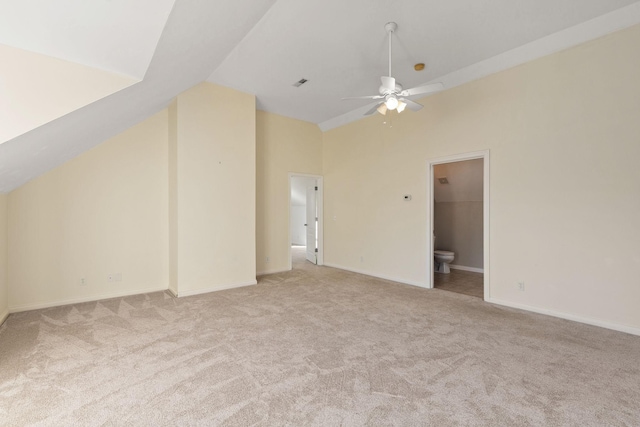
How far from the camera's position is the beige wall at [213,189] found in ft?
13.0

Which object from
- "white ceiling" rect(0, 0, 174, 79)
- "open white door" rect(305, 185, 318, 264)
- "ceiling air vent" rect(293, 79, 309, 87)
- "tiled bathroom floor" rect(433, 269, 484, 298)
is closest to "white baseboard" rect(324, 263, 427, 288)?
"tiled bathroom floor" rect(433, 269, 484, 298)

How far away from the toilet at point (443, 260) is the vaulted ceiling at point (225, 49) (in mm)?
3168

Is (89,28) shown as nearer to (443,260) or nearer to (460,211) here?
(443,260)

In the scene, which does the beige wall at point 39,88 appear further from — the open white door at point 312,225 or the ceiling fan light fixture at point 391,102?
the open white door at point 312,225

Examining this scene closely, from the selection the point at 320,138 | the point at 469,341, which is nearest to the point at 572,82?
the point at 469,341

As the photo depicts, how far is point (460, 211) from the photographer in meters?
5.92

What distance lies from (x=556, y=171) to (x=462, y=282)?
2349 millimetres

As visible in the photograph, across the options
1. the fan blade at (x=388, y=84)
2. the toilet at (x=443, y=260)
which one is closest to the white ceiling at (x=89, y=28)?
the fan blade at (x=388, y=84)

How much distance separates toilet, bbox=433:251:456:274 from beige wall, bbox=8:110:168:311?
198 inches

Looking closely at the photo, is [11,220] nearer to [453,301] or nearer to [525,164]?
[453,301]

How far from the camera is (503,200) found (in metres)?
3.58

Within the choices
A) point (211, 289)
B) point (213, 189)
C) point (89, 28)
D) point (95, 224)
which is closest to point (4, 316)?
point (95, 224)

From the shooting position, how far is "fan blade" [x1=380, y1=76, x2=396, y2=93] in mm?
2711

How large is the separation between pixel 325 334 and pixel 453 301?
2.06 m
